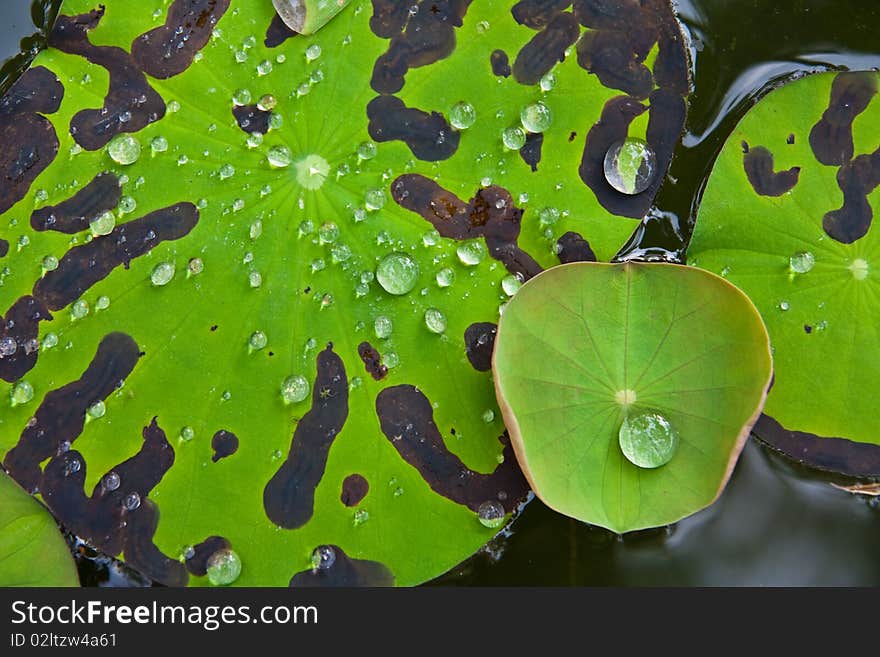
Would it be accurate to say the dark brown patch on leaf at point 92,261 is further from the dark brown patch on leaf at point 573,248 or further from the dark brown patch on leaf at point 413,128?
the dark brown patch on leaf at point 573,248

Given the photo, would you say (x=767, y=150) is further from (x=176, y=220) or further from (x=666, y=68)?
(x=176, y=220)

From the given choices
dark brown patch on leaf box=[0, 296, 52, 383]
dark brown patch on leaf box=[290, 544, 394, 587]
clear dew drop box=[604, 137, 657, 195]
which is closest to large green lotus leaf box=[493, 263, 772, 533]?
clear dew drop box=[604, 137, 657, 195]

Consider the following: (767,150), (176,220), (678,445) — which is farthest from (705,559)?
(176,220)

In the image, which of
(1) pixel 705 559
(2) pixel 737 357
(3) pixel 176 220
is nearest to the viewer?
(2) pixel 737 357

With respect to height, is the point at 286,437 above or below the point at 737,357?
below

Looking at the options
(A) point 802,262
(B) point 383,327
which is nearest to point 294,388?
(B) point 383,327
